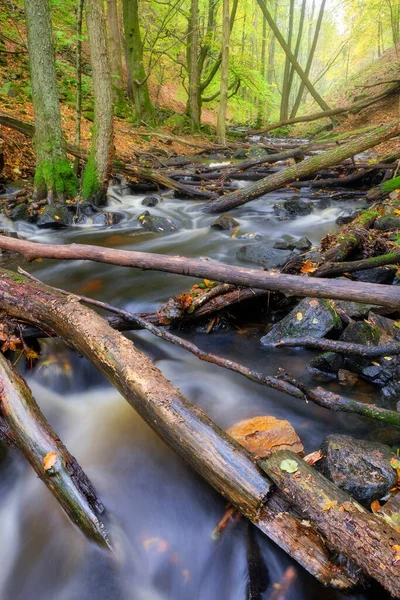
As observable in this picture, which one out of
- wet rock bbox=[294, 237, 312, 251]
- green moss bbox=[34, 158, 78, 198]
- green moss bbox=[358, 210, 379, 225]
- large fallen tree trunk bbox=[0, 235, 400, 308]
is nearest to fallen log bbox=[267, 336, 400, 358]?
large fallen tree trunk bbox=[0, 235, 400, 308]

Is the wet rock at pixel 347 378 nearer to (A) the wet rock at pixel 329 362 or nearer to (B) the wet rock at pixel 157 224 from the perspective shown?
(A) the wet rock at pixel 329 362

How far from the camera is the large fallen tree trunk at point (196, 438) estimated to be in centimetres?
167

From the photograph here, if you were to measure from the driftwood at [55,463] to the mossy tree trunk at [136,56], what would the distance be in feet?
51.6

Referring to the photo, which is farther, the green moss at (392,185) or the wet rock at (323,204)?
the wet rock at (323,204)

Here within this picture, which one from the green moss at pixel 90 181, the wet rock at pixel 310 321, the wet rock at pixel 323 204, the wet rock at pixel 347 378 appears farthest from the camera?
the wet rock at pixel 323 204

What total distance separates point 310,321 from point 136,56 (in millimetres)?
16061

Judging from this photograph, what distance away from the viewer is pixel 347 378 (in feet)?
10.7

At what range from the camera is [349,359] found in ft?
11.0

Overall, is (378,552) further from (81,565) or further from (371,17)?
(371,17)

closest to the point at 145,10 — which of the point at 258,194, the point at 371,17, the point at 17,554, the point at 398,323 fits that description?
the point at 258,194

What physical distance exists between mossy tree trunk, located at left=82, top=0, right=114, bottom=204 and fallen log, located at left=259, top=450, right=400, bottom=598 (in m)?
6.65

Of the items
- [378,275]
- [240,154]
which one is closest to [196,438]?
[378,275]

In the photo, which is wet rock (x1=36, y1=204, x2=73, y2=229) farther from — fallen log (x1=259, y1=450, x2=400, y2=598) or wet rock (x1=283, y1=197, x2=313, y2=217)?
fallen log (x1=259, y1=450, x2=400, y2=598)

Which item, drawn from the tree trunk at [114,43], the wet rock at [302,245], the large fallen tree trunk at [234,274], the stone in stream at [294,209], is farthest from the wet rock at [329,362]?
the tree trunk at [114,43]
